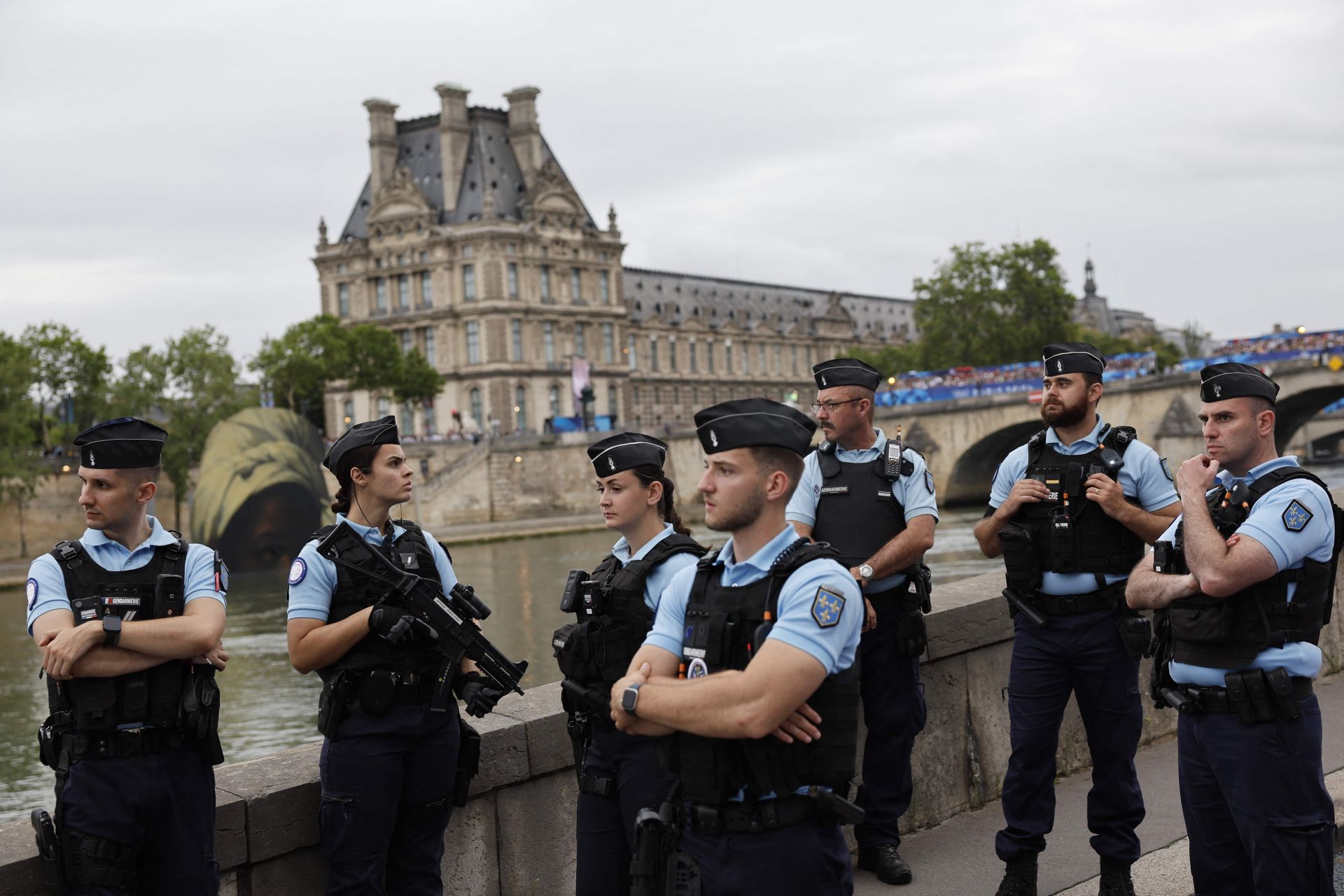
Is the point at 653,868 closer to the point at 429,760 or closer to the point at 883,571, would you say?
the point at 429,760

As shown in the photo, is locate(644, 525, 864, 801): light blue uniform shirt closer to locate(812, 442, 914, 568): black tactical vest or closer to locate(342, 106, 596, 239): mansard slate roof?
locate(812, 442, 914, 568): black tactical vest

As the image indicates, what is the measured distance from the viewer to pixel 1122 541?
544cm

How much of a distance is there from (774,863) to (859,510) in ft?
8.78

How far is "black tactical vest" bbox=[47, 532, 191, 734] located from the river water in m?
4.46

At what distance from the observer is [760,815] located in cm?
329

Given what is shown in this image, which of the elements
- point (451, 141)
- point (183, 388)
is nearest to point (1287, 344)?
point (183, 388)

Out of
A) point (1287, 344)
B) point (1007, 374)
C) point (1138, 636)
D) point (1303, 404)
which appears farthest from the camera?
point (1007, 374)

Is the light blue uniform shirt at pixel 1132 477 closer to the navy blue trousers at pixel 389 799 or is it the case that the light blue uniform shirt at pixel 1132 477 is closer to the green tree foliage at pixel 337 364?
the navy blue trousers at pixel 389 799

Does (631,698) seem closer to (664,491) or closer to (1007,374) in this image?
(664,491)

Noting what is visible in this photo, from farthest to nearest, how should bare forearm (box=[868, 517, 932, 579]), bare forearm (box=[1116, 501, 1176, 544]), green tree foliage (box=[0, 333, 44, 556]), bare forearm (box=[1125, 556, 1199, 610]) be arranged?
green tree foliage (box=[0, 333, 44, 556]) < bare forearm (box=[868, 517, 932, 579]) < bare forearm (box=[1116, 501, 1176, 544]) < bare forearm (box=[1125, 556, 1199, 610])

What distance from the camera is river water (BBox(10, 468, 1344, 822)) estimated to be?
16016 millimetres

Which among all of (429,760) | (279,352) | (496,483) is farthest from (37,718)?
(279,352)

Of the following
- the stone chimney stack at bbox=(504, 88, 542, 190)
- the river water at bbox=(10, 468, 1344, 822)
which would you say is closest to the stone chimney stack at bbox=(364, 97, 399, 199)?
the stone chimney stack at bbox=(504, 88, 542, 190)

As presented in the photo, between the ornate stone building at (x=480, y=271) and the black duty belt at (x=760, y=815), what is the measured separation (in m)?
81.0
